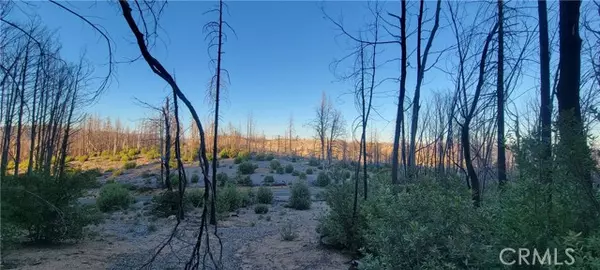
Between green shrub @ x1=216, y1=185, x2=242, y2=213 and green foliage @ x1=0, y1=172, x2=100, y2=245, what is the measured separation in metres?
5.27

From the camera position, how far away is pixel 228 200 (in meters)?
13.7

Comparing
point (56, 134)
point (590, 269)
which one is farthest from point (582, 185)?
point (56, 134)

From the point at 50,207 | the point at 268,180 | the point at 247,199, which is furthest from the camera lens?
the point at 268,180

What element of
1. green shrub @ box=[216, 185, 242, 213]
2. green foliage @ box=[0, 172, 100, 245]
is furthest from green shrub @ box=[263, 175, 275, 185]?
green foliage @ box=[0, 172, 100, 245]

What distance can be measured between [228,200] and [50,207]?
7823 millimetres

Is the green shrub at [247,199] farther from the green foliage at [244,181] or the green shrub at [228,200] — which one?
the green foliage at [244,181]

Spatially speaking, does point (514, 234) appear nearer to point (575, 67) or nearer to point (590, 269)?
point (590, 269)

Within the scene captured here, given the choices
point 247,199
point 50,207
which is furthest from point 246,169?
point 50,207

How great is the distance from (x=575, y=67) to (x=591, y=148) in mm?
1215

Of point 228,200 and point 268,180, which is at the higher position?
point 228,200

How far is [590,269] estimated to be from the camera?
Result: 1.54m

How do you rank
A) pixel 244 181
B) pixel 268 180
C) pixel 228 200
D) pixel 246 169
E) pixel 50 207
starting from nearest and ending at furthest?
1. pixel 50 207
2. pixel 228 200
3. pixel 244 181
4. pixel 268 180
5. pixel 246 169

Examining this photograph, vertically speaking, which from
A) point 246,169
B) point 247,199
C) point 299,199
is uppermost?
point 246,169

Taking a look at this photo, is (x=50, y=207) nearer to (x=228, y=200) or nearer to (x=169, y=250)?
(x=169, y=250)
